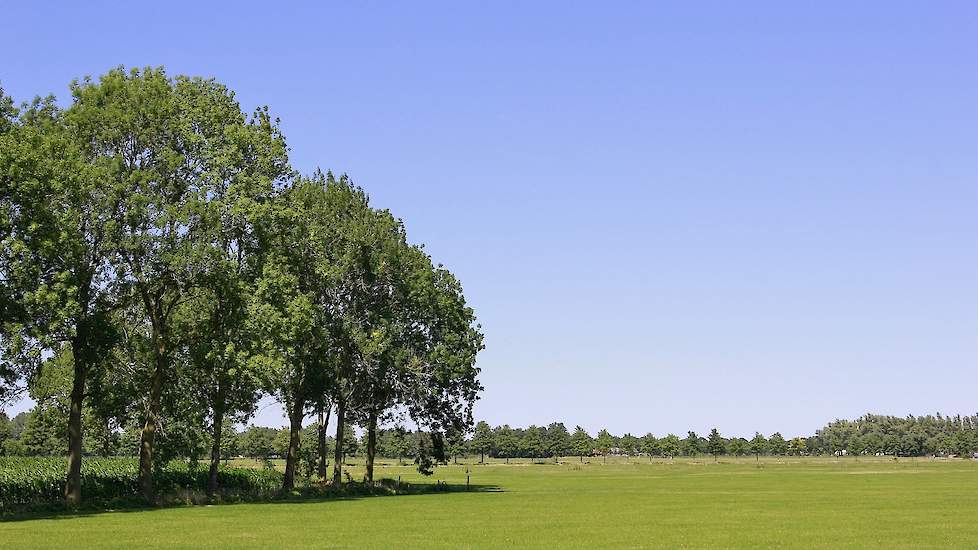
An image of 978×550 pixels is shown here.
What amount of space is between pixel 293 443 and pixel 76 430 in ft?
84.2

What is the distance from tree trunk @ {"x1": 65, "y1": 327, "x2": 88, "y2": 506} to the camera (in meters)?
59.8

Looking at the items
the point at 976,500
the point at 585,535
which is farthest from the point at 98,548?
the point at 976,500

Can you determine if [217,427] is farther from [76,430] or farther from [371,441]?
[371,441]

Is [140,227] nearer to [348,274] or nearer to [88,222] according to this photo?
[88,222]

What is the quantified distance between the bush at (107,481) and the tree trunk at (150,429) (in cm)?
118

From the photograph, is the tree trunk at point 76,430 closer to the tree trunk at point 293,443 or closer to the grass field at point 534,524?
the grass field at point 534,524

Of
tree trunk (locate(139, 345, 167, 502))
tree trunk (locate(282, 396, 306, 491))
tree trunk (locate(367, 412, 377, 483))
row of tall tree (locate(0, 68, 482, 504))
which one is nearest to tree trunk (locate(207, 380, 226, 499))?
row of tall tree (locate(0, 68, 482, 504))

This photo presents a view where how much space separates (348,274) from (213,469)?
70.5 ft

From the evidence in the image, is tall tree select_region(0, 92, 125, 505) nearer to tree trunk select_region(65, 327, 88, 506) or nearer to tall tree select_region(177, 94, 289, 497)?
tree trunk select_region(65, 327, 88, 506)

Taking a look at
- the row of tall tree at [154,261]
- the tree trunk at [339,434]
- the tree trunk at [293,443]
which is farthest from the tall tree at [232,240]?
the tree trunk at [339,434]

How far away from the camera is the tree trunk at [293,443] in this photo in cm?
8275

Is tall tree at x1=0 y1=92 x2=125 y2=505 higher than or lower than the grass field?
higher

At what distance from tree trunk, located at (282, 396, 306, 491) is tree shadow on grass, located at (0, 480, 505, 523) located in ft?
6.34

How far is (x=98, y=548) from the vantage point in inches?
1489
